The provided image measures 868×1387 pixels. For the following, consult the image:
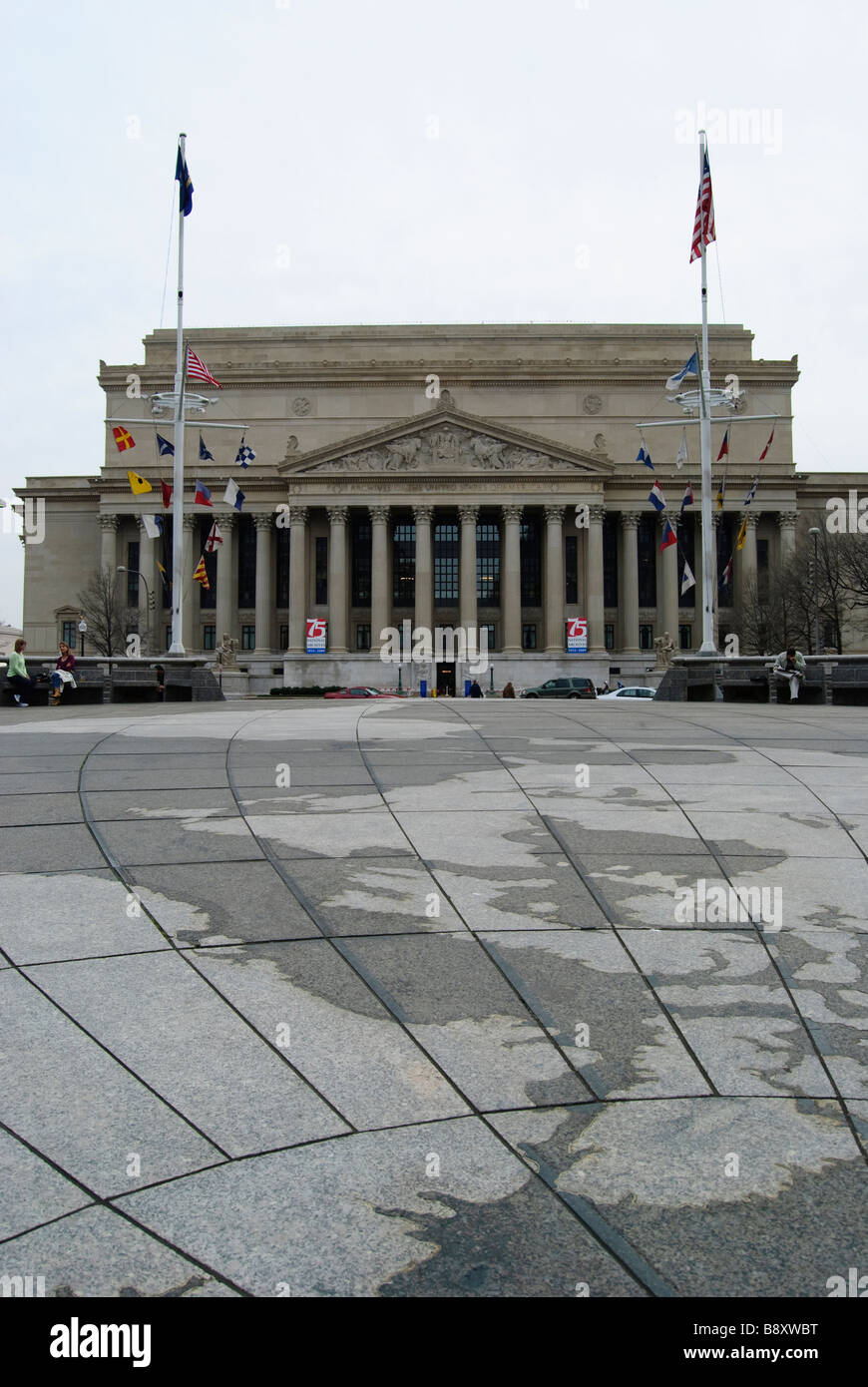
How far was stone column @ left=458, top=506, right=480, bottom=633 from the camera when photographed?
71.9 metres

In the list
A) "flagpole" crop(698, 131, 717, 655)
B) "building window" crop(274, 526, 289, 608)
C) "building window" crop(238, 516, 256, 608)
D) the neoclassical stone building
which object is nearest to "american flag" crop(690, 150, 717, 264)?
"flagpole" crop(698, 131, 717, 655)

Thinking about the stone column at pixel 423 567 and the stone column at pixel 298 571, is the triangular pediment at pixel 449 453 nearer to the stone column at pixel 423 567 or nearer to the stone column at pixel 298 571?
the stone column at pixel 423 567

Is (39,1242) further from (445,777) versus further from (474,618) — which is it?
(474,618)

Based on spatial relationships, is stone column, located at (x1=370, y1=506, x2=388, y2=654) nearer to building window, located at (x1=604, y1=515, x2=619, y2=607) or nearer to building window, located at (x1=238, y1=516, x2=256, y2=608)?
building window, located at (x1=238, y1=516, x2=256, y2=608)

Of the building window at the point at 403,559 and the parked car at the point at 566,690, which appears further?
the building window at the point at 403,559

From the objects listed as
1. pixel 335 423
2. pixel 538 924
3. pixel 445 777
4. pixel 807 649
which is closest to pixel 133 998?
pixel 538 924

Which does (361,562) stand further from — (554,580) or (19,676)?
(19,676)

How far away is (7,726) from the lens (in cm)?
1772

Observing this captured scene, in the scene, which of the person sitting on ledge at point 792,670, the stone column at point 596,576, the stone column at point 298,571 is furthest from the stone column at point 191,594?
the person sitting on ledge at point 792,670

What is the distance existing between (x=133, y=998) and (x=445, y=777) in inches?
240

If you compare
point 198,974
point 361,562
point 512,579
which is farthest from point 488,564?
point 198,974

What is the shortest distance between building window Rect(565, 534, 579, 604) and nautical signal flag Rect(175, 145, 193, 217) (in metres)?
47.4

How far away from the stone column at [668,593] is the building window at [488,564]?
11812 mm

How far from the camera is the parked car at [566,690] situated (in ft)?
169
